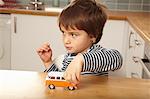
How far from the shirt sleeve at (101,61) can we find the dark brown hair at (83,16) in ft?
0.48

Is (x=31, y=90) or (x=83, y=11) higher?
(x=83, y=11)

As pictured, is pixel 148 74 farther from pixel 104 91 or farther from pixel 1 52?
pixel 1 52

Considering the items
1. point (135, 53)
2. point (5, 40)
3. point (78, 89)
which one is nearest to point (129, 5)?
point (135, 53)

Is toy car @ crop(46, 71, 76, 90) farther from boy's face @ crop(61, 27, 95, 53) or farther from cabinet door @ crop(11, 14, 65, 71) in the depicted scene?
cabinet door @ crop(11, 14, 65, 71)

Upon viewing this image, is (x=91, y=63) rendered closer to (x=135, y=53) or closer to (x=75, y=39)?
(x=75, y=39)

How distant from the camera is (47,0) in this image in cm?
318

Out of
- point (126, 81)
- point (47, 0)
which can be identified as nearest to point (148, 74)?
point (126, 81)

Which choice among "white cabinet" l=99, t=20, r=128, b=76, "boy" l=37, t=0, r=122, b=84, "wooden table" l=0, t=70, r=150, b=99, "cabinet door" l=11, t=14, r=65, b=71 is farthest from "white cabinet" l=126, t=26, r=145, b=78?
"wooden table" l=0, t=70, r=150, b=99

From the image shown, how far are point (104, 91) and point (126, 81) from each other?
104 millimetres

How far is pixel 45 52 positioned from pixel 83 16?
19cm

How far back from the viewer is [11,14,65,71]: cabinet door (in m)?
2.65

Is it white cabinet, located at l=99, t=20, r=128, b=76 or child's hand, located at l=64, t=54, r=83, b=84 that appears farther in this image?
white cabinet, located at l=99, t=20, r=128, b=76

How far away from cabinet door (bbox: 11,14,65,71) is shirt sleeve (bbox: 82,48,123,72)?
1852 millimetres

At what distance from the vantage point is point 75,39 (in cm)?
92
